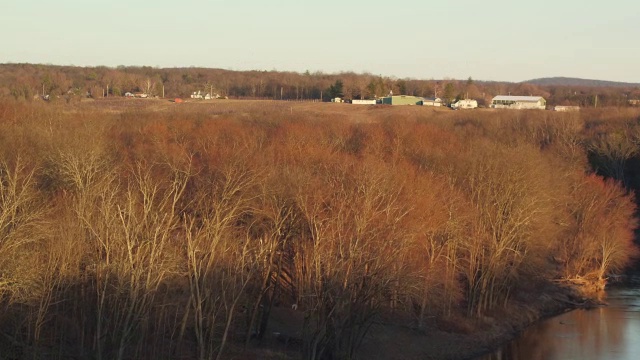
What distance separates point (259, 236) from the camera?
29891 mm

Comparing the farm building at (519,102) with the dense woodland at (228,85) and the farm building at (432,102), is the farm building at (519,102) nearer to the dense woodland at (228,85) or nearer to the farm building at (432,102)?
the dense woodland at (228,85)

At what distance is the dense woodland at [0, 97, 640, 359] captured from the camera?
73.6 feet

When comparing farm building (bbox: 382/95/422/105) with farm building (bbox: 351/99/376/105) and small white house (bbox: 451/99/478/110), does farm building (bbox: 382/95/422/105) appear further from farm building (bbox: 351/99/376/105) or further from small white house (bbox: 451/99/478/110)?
small white house (bbox: 451/99/478/110)

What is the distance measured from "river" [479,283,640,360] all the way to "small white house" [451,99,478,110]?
233 feet

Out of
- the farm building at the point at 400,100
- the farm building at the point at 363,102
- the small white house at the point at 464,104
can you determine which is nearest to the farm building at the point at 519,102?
the small white house at the point at 464,104

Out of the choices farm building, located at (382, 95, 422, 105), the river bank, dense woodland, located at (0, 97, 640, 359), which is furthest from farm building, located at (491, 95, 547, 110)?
the river bank

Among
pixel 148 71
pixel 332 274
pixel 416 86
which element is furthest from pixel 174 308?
pixel 148 71

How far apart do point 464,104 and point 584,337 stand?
81671mm

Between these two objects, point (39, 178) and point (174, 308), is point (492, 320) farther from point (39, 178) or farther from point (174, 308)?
point (39, 178)

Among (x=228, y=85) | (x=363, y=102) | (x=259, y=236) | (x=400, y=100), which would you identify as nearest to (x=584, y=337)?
(x=259, y=236)

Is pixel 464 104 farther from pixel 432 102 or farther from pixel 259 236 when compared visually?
pixel 259 236

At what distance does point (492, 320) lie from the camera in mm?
36406

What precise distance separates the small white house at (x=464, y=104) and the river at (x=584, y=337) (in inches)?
2792

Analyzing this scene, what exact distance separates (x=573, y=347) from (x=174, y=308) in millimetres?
16843
